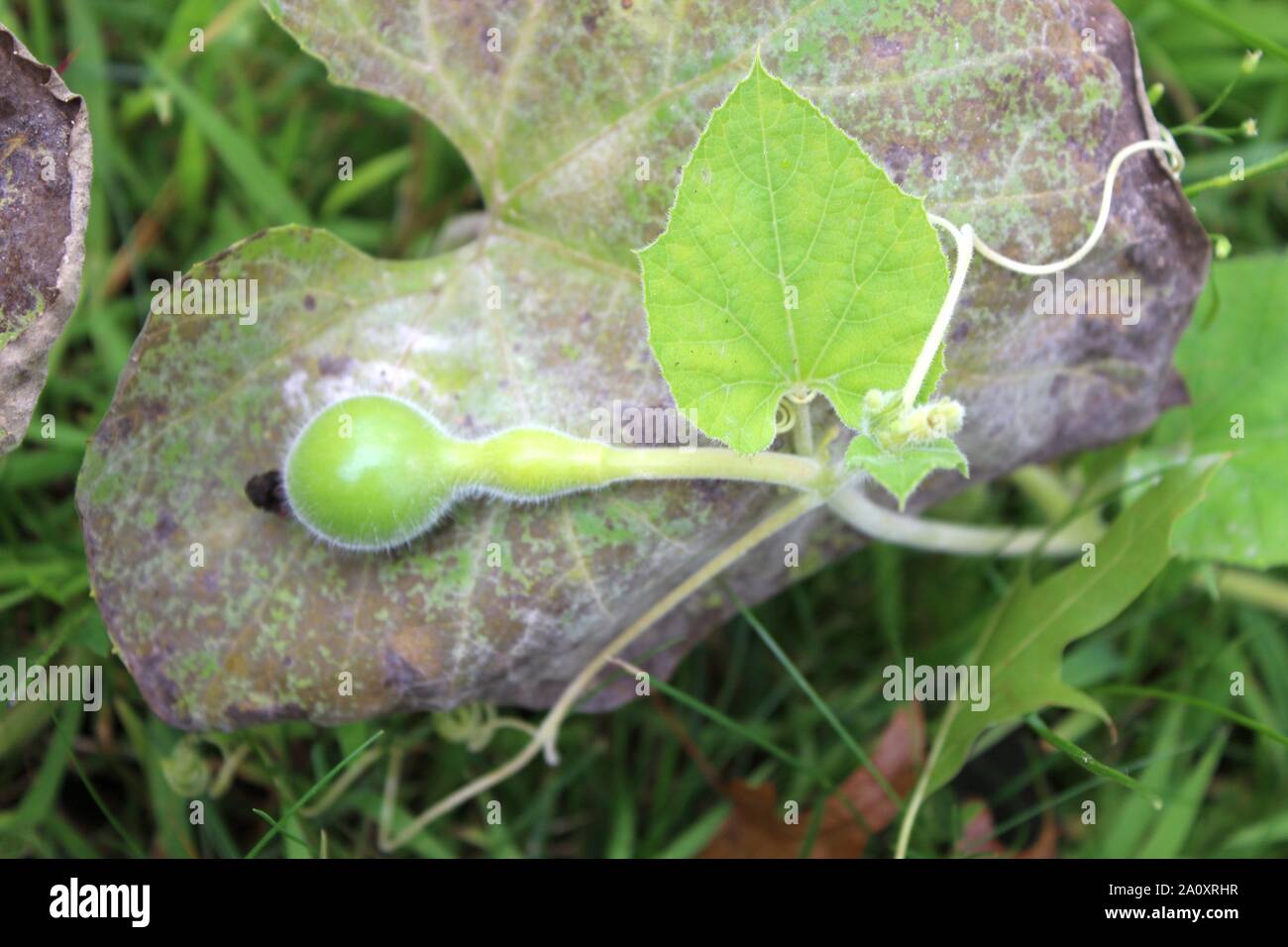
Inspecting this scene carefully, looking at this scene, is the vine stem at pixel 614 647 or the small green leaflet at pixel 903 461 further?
the vine stem at pixel 614 647

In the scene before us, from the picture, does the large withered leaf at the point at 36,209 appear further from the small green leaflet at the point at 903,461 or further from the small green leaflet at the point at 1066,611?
the small green leaflet at the point at 1066,611

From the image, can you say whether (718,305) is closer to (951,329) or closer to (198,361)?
(951,329)

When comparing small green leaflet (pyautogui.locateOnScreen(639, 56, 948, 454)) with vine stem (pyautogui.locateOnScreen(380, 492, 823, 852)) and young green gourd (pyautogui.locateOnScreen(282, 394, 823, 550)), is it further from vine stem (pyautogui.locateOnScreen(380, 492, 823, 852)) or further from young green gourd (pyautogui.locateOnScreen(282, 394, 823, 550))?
vine stem (pyautogui.locateOnScreen(380, 492, 823, 852))

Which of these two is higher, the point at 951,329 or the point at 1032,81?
the point at 1032,81

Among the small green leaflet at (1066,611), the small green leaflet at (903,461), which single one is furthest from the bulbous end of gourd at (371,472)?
the small green leaflet at (1066,611)
